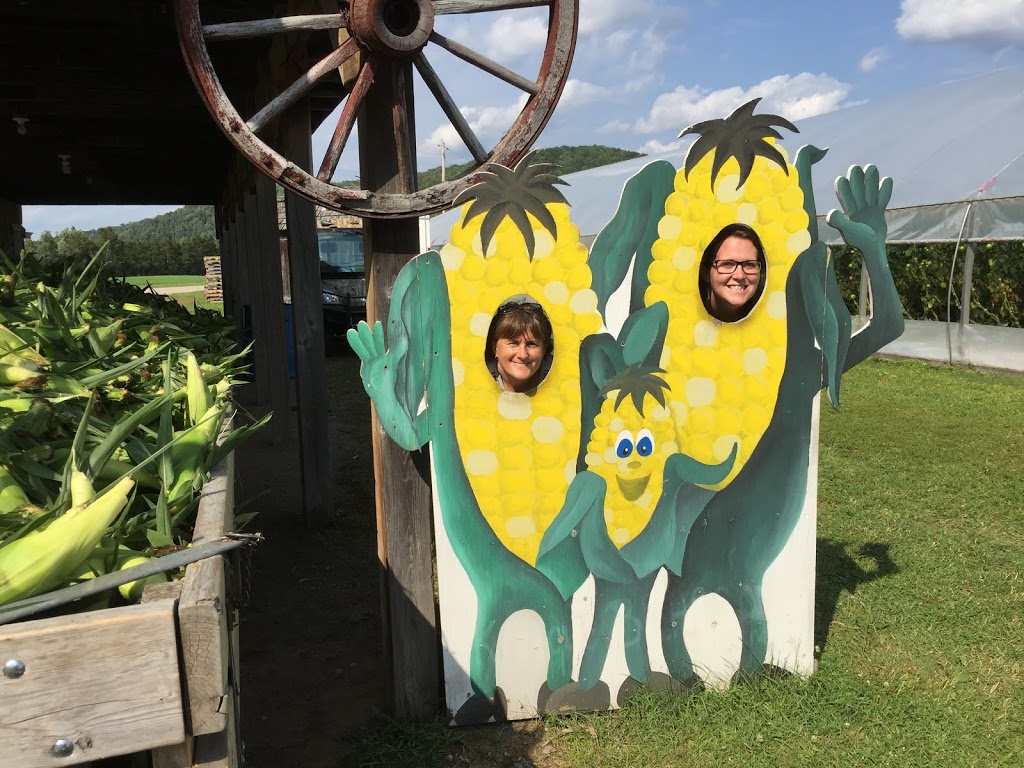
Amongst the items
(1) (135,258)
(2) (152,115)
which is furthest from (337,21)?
(1) (135,258)

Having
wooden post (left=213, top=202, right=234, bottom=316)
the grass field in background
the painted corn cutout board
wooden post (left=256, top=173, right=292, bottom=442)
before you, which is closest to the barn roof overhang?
wooden post (left=256, top=173, right=292, bottom=442)

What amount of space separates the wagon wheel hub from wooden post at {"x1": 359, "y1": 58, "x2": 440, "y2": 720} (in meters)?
0.11

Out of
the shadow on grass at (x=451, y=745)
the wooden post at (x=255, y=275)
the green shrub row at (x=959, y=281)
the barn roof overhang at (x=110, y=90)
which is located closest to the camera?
the shadow on grass at (x=451, y=745)

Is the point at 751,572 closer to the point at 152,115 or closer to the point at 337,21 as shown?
the point at 337,21

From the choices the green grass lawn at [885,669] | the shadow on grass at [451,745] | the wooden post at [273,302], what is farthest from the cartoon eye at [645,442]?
the wooden post at [273,302]

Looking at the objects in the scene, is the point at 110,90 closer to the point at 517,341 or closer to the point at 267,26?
the point at 267,26

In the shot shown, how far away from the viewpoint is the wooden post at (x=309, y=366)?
5578 mm

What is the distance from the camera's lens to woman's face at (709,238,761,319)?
3.14 m

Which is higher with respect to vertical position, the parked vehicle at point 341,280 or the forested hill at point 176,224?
the forested hill at point 176,224

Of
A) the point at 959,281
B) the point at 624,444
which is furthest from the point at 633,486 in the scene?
the point at 959,281

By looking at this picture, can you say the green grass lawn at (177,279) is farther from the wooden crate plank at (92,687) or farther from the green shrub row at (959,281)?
the wooden crate plank at (92,687)

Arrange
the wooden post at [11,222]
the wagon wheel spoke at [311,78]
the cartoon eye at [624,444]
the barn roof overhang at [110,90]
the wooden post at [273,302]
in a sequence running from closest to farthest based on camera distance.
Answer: the wagon wheel spoke at [311,78], the cartoon eye at [624,444], the barn roof overhang at [110,90], the wooden post at [273,302], the wooden post at [11,222]

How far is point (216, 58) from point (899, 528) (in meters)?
→ 5.88

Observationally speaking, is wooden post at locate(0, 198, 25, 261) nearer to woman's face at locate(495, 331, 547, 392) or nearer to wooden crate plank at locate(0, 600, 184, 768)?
woman's face at locate(495, 331, 547, 392)
